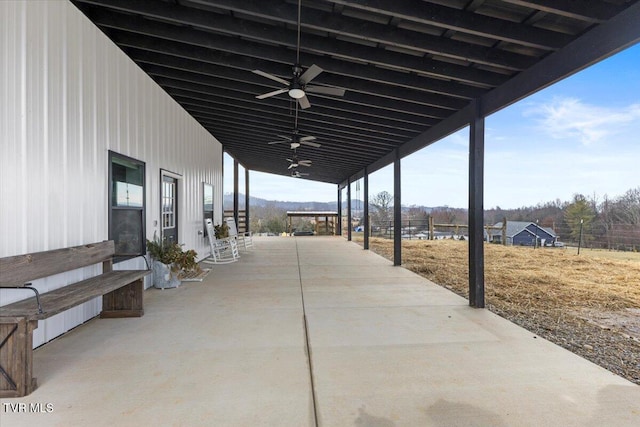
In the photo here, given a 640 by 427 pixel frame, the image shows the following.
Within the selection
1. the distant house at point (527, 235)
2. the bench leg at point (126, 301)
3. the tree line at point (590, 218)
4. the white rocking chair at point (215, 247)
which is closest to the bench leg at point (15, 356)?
the bench leg at point (126, 301)

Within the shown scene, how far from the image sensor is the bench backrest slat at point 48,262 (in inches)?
83.0

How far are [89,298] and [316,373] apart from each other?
1.85 meters

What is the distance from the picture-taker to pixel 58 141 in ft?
8.75

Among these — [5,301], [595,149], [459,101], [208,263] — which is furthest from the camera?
[595,149]

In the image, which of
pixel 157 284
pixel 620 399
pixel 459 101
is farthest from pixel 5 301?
pixel 459 101

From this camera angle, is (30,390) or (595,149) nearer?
(30,390)

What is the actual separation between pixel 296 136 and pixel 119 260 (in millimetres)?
3799

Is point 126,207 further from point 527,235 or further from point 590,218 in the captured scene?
point 527,235

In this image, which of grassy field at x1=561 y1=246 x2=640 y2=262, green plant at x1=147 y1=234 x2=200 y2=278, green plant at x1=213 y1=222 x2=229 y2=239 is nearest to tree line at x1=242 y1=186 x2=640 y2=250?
grassy field at x1=561 y1=246 x2=640 y2=262

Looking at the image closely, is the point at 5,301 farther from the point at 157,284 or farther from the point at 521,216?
the point at 521,216

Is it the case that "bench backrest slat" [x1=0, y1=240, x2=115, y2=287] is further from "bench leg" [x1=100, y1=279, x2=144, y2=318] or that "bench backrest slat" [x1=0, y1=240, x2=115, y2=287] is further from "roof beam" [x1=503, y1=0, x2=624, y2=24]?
"roof beam" [x1=503, y1=0, x2=624, y2=24]

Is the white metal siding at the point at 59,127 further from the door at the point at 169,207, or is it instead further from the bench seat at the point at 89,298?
the door at the point at 169,207

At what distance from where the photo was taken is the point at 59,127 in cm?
268

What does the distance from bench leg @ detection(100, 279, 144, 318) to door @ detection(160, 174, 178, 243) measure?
1.88m
